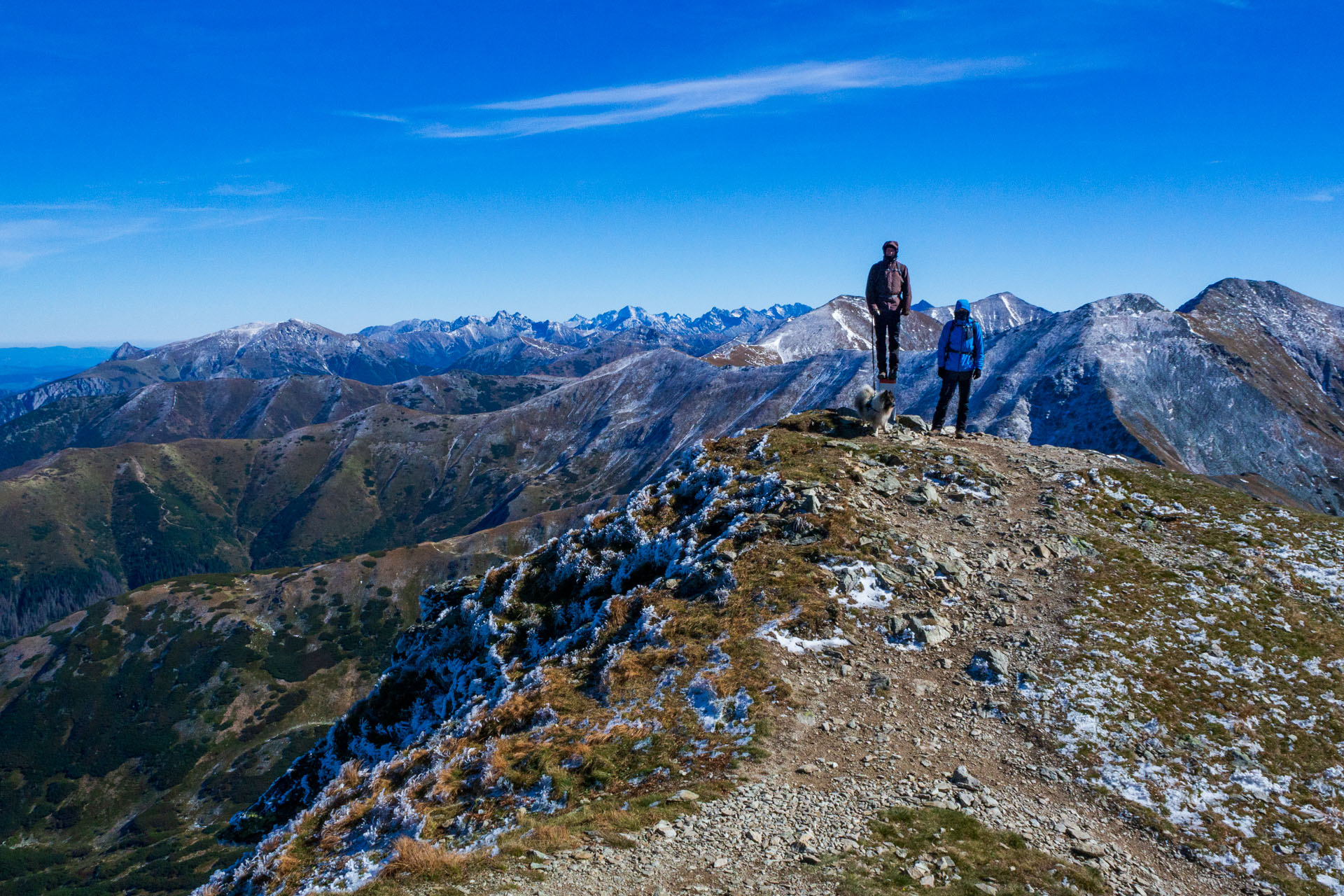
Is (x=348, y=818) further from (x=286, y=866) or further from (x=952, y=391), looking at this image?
(x=952, y=391)

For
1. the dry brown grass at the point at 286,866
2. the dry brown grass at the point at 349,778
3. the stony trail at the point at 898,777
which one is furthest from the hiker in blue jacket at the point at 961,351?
the dry brown grass at the point at 286,866

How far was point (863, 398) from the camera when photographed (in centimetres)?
3978

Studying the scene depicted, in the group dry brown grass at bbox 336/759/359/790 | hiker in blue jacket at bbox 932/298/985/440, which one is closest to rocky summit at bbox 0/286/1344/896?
dry brown grass at bbox 336/759/359/790

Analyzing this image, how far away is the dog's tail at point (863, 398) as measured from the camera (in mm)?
39469

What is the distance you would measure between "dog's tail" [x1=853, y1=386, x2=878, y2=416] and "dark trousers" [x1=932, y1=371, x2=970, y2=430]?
3.78 metres

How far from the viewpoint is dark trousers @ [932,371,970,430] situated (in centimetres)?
3488

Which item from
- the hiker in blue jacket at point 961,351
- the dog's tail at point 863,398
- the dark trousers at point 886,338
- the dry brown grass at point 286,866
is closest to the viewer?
the dry brown grass at point 286,866

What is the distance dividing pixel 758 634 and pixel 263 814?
33.9 m

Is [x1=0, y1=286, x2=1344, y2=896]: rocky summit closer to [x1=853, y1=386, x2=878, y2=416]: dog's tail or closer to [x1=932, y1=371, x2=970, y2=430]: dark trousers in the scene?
[x1=932, y1=371, x2=970, y2=430]: dark trousers

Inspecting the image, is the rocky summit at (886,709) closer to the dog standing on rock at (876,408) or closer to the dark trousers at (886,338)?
the dog standing on rock at (876,408)

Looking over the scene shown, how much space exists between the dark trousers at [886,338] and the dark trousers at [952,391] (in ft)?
9.05

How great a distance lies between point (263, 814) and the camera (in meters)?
37.8

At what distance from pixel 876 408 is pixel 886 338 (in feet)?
13.3

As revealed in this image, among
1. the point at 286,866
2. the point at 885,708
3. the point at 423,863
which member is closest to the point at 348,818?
the point at 286,866
